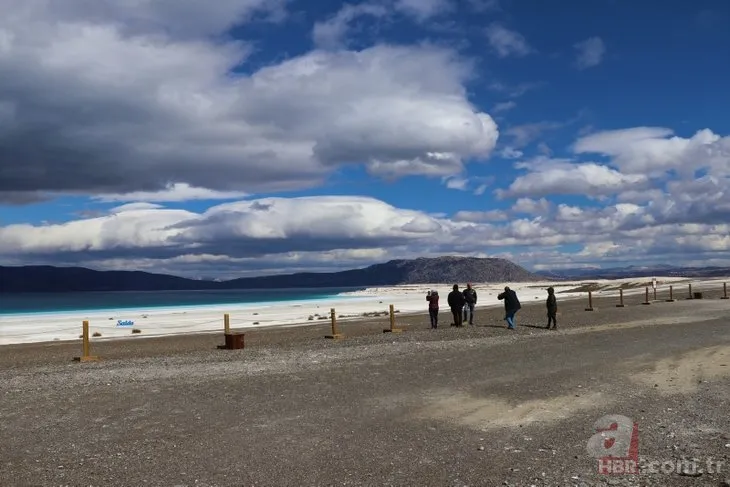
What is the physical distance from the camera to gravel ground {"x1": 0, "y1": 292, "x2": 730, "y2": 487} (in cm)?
789

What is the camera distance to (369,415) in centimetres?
1107

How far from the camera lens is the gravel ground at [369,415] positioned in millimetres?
7891

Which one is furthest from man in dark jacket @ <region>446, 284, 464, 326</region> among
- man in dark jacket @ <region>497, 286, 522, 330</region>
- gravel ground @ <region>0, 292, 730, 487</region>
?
gravel ground @ <region>0, 292, 730, 487</region>

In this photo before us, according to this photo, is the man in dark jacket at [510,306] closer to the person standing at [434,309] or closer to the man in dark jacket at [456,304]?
the man in dark jacket at [456,304]

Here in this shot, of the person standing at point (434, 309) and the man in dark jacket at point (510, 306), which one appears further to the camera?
the person standing at point (434, 309)

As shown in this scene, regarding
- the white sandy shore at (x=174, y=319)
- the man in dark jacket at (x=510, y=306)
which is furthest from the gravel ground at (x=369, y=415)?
the white sandy shore at (x=174, y=319)

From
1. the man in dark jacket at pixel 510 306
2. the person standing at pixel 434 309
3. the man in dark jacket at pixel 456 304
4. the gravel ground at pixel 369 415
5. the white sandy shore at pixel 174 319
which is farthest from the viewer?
the white sandy shore at pixel 174 319

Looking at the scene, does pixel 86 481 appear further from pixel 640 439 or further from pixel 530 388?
pixel 530 388

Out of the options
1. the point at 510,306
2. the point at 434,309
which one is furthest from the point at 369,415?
the point at 434,309

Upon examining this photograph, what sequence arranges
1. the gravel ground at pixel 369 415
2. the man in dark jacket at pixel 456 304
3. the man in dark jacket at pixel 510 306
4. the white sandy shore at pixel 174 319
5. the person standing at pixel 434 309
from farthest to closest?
the white sandy shore at pixel 174 319 < the man in dark jacket at pixel 456 304 < the person standing at pixel 434 309 < the man in dark jacket at pixel 510 306 < the gravel ground at pixel 369 415

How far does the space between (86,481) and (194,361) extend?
1230 centimetres

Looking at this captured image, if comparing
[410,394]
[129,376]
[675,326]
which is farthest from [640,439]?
[675,326]

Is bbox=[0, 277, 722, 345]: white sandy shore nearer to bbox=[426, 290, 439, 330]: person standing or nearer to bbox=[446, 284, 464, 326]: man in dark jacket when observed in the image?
bbox=[426, 290, 439, 330]: person standing

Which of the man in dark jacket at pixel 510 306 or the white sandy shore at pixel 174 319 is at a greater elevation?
the man in dark jacket at pixel 510 306
